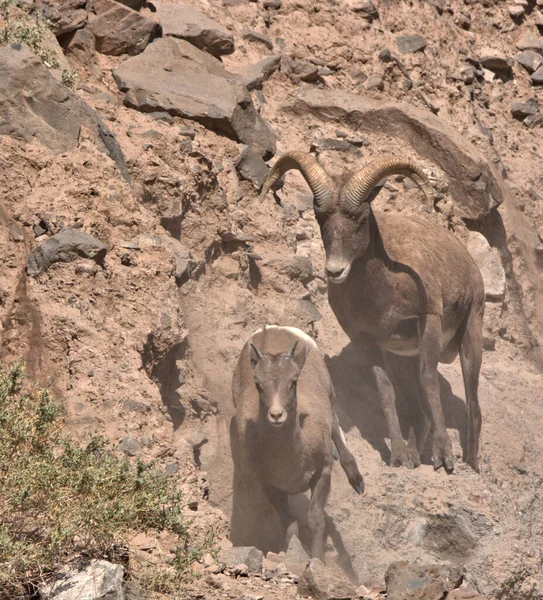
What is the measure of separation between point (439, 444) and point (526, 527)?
116cm

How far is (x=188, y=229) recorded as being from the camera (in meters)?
10.4

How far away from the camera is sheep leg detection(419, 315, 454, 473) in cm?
1030

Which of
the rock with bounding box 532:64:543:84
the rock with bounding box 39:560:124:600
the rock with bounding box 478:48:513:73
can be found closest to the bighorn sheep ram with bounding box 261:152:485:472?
the rock with bounding box 39:560:124:600

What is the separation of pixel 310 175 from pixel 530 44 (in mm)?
8650

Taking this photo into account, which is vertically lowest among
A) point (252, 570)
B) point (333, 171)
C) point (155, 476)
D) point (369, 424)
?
point (369, 424)

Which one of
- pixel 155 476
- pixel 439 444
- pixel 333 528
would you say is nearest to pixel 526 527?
pixel 439 444

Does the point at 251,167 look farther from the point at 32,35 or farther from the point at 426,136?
the point at 426,136

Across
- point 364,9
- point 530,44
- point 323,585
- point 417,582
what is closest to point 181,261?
point 323,585

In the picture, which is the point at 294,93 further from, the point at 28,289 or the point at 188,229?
the point at 28,289

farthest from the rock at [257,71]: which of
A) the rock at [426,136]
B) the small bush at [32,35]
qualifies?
the small bush at [32,35]

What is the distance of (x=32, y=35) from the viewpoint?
33.9ft

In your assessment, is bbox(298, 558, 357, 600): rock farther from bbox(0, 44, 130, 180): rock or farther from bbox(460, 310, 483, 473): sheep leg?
bbox(460, 310, 483, 473): sheep leg

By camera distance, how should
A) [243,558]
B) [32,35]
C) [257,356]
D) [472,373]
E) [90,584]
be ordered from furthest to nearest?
[472,373], [32,35], [257,356], [243,558], [90,584]

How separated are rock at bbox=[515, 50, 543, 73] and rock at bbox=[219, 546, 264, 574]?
12362 mm
